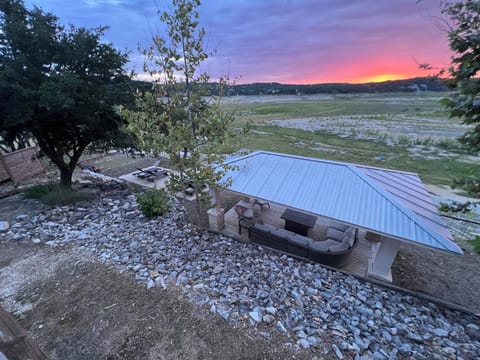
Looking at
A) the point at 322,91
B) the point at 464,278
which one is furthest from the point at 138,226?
the point at 322,91

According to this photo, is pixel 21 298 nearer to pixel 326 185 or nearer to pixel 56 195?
pixel 56 195

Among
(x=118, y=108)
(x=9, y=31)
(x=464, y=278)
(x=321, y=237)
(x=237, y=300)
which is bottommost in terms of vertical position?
(x=464, y=278)

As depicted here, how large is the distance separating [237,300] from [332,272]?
259cm

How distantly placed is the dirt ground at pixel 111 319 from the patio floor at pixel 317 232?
3421 mm

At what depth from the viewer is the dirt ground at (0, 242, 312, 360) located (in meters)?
3.14

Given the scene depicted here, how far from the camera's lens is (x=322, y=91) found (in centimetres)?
8025

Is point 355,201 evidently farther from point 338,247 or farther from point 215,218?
point 215,218

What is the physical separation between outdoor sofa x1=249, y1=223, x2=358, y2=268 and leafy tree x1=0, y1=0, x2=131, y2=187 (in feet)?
23.2

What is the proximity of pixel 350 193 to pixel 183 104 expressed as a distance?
16.6ft

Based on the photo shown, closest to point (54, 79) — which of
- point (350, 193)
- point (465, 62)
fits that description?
point (350, 193)

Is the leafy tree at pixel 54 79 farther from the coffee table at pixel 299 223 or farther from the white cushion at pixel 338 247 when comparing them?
the white cushion at pixel 338 247

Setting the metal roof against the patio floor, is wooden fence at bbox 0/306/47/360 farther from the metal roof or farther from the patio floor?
the patio floor

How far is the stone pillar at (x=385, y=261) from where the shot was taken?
5.31m

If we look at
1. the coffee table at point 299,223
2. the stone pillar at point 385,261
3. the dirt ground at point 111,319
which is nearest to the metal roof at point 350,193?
the stone pillar at point 385,261
